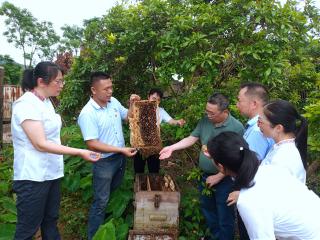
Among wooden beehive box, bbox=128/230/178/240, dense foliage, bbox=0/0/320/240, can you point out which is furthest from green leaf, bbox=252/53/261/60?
wooden beehive box, bbox=128/230/178/240

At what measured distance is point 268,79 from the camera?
368cm

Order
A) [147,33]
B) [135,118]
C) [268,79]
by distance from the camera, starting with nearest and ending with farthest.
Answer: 1. [268,79]
2. [135,118]
3. [147,33]

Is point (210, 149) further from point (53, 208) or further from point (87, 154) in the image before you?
point (53, 208)

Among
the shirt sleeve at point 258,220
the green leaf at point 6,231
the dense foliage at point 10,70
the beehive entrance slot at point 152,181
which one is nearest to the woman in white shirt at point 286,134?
the shirt sleeve at point 258,220

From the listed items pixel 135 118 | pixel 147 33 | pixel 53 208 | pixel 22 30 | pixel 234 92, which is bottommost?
→ pixel 53 208

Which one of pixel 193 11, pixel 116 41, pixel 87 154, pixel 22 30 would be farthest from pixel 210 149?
pixel 22 30

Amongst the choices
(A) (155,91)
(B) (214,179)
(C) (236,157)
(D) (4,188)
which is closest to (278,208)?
(C) (236,157)

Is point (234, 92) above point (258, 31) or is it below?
below

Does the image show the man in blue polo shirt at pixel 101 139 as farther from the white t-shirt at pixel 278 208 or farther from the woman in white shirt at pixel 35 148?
the white t-shirt at pixel 278 208

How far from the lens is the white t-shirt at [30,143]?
2871 mm

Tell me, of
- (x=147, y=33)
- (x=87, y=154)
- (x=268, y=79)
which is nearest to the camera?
(x=87, y=154)

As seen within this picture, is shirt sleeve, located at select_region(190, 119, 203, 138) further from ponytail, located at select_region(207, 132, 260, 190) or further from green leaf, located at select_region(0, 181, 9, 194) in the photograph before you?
green leaf, located at select_region(0, 181, 9, 194)

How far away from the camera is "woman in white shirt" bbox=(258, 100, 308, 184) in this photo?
2.63 meters

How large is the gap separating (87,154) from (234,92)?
2144 mm
